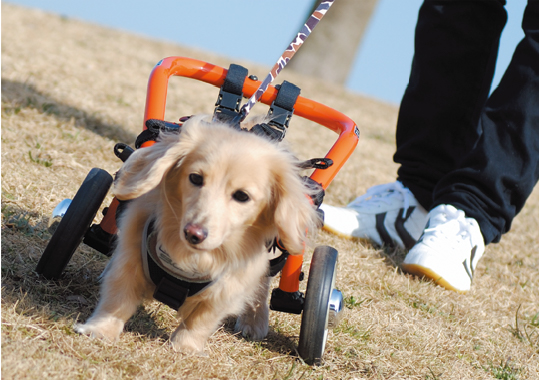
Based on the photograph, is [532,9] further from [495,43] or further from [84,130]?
[84,130]

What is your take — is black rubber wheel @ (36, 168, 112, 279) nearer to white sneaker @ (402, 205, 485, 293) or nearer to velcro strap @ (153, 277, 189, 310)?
velcro strap @ (153, 277, 189, 310)

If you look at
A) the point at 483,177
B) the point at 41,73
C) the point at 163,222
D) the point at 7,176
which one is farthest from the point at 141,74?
the point at 163,222

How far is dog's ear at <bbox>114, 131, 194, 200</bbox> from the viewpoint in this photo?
1.76 metres

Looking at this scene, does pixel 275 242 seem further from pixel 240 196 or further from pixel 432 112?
pixel 432 112

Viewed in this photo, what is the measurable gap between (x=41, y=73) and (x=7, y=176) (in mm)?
2777

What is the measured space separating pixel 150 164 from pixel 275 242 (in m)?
0.53

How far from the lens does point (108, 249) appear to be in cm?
218

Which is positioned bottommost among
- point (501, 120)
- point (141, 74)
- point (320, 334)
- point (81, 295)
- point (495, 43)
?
point (141, 74)

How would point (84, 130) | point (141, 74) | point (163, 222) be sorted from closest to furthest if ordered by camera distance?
point (163, 222), point (84, 130), point (141, 74)

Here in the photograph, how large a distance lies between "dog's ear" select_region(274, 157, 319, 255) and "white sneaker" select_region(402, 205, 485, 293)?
1282 millimetres

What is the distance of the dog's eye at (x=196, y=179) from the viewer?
1.76m

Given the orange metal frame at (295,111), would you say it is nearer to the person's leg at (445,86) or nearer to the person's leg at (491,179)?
the person's leg at (491,179)

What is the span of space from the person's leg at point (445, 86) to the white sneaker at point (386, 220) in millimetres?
87

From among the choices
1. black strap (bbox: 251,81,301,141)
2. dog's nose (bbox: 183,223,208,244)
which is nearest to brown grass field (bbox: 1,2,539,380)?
dog's nose (bbox: 183,223,208,244)
